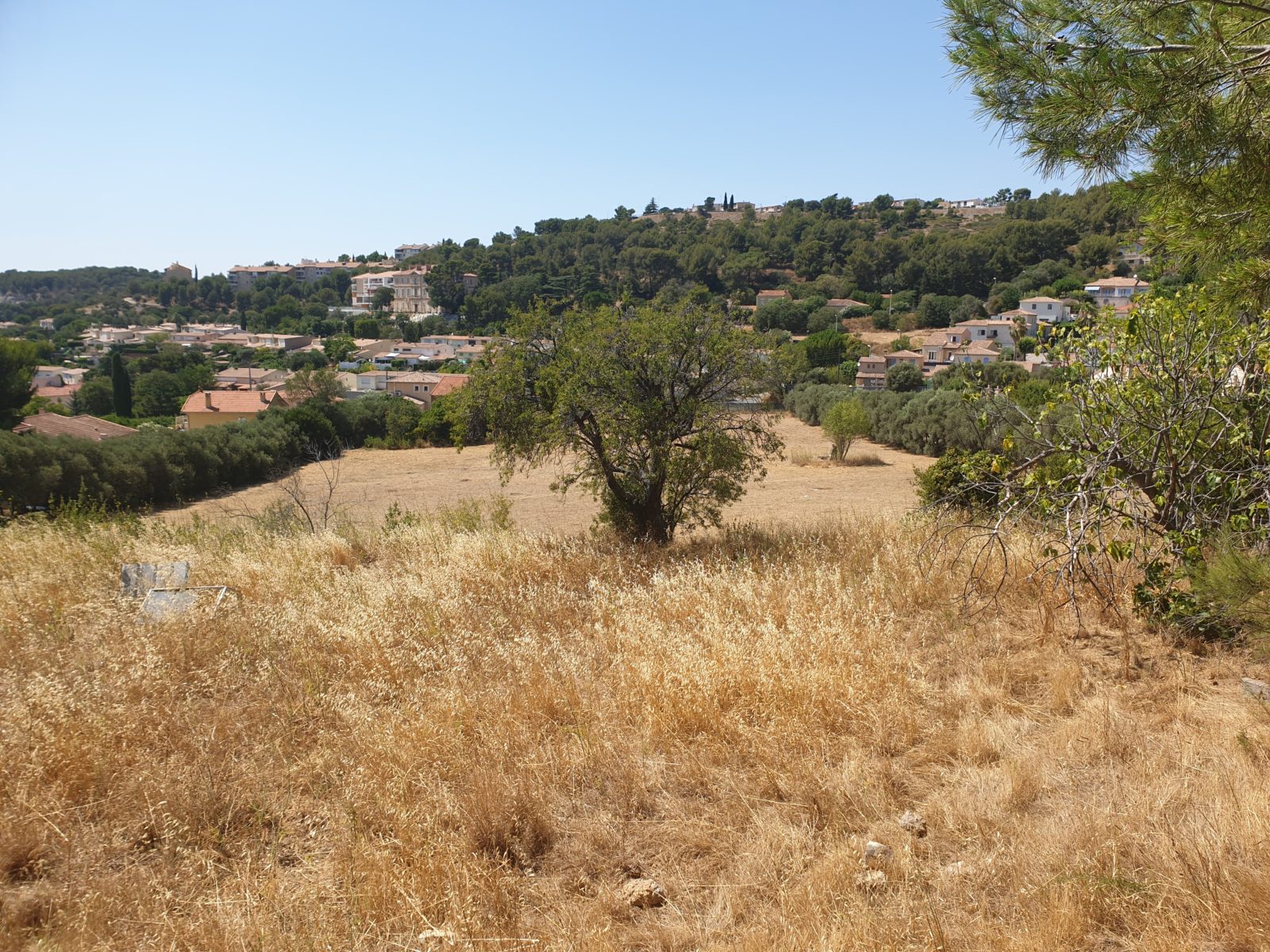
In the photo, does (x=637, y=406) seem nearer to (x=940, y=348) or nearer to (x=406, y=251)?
(x=940, y=348)

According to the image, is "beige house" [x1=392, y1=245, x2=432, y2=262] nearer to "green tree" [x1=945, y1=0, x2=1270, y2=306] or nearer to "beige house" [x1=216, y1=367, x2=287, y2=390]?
"beige house" [x1=216, y1=367, x2=287, y2=390]

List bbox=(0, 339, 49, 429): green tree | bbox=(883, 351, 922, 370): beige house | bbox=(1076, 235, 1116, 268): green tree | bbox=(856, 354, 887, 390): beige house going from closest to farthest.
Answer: bbox=(0, 339, 49, 429): green tree, bbox=(883, 351, 922, 370): beige house, bbox=(856, 354, 887, 390): beige house, bbox=(1076, 235, 1116, 268): green tree

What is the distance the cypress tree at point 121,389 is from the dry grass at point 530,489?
27518mm

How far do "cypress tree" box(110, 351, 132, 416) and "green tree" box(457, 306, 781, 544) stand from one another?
5214 centimetres

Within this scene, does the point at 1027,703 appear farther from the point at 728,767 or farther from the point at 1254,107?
the point at 1254,107

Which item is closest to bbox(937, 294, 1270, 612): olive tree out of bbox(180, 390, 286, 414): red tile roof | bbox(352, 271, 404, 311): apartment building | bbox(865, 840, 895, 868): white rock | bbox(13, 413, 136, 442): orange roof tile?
bbox(865, 840, 895, 868): white rock

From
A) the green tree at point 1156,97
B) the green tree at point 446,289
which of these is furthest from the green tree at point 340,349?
the green tree at point 1156,97

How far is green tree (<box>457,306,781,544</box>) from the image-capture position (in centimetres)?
889

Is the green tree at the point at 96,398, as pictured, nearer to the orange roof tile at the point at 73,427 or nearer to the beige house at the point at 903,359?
the orange roof tile at the point at 73,427

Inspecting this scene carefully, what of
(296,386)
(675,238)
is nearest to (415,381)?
(296,386)

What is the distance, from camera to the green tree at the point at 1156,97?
383 cm

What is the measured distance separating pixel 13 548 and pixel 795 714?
22.6 ft

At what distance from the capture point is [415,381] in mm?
55562

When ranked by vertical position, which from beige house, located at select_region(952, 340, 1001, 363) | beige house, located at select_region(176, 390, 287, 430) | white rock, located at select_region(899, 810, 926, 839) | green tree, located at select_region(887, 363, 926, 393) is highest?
beige house, located at select_region(952, 340, 1001, 363)
